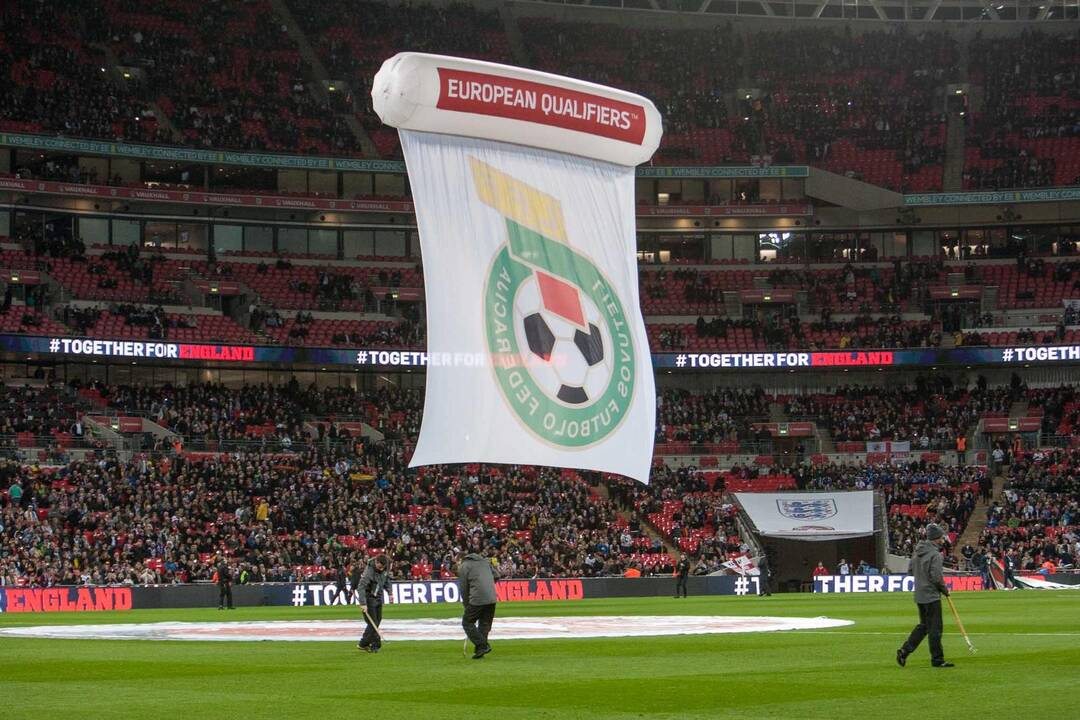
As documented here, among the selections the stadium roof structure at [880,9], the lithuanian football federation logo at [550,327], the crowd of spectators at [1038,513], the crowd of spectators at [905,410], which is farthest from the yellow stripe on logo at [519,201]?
the stadium roof structure at [880,9]

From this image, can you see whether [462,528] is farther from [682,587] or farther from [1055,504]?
[1055,504]

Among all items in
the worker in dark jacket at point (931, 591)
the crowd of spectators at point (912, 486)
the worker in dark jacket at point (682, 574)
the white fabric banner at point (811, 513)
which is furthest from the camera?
the white fabric banner at point (811, 513)

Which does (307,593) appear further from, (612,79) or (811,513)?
(612,79)

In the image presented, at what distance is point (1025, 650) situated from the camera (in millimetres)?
19594

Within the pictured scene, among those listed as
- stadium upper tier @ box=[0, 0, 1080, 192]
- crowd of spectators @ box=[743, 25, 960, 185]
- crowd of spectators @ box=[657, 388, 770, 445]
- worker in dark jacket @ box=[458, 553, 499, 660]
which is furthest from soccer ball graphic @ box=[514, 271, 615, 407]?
crowd of spectators @ box=[743, 25, 960, 185]

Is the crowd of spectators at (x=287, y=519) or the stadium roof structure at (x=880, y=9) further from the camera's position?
the stadium roof structure at (x=880, y=9)

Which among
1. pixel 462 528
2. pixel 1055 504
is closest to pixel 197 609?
pixel 462 528

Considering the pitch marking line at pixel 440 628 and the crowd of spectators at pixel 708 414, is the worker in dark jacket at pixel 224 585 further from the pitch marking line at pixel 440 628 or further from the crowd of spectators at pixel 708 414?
the crowd of spectators at pixel 708 414

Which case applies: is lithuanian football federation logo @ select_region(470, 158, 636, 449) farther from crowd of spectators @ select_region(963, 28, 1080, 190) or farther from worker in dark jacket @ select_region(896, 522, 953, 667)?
crowd of spectators @ select_region(963, 28, 1080, 190)

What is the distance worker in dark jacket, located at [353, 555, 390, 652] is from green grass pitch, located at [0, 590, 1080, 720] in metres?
0.47

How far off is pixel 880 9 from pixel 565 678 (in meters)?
80.1

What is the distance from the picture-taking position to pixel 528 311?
1502cm

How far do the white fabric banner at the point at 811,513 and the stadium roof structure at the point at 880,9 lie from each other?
3722 cm

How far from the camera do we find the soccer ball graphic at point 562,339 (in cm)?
1501
